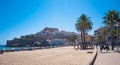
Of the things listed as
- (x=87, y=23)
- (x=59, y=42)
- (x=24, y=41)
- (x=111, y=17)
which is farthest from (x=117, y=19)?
(x=24, y=41)

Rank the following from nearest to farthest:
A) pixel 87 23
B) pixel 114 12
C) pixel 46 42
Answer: pixel 114 12 < pixel 87 23 < pixel 46 42

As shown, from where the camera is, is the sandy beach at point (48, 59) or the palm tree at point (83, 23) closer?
the sandy beach at point (48, 59)

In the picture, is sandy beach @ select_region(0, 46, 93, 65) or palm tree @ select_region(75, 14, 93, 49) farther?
palm tree @ select_region(75, 14, 93, 49)

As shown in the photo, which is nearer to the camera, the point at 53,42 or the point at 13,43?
the point at 53,42

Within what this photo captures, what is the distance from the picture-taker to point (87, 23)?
7094 centimetres

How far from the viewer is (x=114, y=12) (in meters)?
42.6

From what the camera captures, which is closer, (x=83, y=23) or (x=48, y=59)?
(x=48, y=59)

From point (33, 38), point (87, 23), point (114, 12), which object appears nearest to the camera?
point (114, 12)

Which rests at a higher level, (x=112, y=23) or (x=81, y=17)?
(x=81, y=17)

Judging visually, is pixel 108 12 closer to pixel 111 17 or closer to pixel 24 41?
pixel 111 17

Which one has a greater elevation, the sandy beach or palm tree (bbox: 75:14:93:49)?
palm tree (bbox: 75:14:93:49)

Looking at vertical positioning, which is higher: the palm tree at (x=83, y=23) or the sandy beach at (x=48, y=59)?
the palm tree at (x=83, y=23)

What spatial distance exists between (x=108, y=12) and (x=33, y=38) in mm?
159405

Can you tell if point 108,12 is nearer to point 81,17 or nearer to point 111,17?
point 111,17
